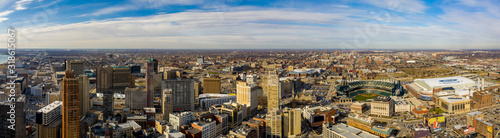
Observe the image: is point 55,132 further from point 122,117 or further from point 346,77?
point 346,77

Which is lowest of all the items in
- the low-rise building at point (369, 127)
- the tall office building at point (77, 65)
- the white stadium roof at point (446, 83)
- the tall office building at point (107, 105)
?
the low-rise building at point (369, 127)

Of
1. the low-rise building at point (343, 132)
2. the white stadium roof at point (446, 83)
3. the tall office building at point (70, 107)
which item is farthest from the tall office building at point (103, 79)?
the white stadium roof at point (446, 83)

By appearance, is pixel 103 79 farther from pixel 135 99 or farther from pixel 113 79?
pixel 135 99

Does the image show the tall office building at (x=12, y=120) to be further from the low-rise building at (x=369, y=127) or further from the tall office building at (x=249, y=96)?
the low-rise building at (x=369, y=127)

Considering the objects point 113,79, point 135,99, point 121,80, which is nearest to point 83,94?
point 135,99

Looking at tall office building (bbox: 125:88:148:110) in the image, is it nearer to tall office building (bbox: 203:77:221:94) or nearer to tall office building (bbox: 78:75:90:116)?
tall office building (bbox: 78:75:90:116)
